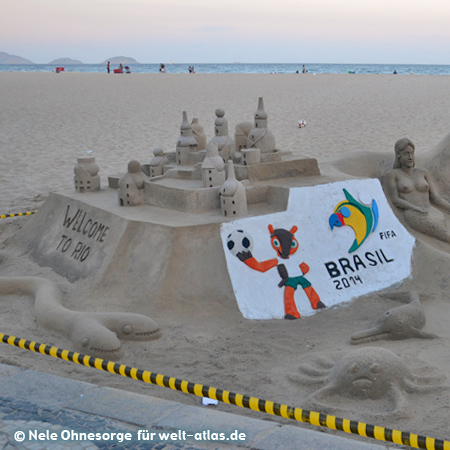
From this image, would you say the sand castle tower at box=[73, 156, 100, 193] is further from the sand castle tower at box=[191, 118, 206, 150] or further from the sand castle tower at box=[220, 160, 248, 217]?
the sand castle tower at box=[220, 160, 248, 217]

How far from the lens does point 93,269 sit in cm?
687

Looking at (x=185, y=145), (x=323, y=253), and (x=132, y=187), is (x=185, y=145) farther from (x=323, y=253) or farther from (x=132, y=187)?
(x=323, y=253)

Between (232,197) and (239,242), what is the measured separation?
1.66 ft

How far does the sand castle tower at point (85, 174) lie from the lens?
27.1ft

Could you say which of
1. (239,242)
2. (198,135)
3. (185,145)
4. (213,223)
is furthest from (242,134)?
(239,242)

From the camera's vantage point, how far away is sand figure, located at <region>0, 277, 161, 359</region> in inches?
213

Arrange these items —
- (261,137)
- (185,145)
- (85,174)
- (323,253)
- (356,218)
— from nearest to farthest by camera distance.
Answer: (323,253) < (356,218) < (261,137) < (85,174) < (185,145)

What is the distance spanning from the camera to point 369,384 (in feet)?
15.6

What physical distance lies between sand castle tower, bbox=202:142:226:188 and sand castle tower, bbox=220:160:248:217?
0.32 meters

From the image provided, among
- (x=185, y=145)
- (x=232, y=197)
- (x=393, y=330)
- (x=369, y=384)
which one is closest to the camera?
(x=369, y=384)

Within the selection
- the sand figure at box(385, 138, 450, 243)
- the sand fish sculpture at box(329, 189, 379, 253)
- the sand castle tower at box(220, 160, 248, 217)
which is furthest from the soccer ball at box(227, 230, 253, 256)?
the sand figure at box(385, 138, 450, 243)

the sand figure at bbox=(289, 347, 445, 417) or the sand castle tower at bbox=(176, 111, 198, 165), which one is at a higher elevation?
the sand castle tower at bbox=(176, 111, 198, 165)

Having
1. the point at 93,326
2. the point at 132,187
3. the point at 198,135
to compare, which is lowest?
the point at 93,326

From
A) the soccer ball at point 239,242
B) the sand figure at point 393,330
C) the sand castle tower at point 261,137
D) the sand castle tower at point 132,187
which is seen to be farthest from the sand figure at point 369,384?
the sand castle tower at point 261,137
